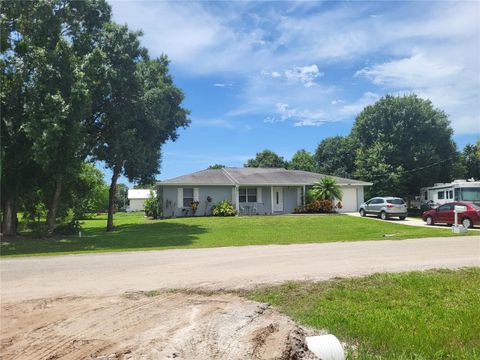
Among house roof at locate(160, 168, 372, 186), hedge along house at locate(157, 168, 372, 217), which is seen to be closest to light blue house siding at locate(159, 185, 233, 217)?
hedge along house at locate(157, 168, 372, 217)

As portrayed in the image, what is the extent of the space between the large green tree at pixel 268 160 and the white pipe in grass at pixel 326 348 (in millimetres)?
65228

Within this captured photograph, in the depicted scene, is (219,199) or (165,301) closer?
(165,301)

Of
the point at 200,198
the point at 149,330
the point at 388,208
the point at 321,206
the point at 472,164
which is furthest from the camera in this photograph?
the point at 472,164

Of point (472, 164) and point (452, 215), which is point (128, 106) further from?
point (472, 164)

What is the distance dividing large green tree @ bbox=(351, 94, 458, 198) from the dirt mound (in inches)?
1493

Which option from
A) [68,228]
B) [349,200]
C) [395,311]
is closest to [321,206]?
[349,200]

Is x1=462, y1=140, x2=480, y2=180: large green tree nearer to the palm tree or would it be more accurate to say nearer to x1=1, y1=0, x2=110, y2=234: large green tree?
the palm tree

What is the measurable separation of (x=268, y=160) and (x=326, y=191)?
3564 cm

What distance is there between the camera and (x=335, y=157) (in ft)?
199

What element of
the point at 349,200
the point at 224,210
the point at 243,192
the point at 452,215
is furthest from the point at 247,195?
the point at 452,215

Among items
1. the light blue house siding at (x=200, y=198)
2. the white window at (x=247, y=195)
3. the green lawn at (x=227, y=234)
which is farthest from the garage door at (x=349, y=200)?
the light blue house siding at (x=200, y=198)

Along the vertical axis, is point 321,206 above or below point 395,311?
above

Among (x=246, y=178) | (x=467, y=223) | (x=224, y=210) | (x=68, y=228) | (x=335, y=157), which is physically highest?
(x=335, y=157)

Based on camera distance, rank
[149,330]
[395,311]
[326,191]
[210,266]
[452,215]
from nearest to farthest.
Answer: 1. [149,330]
2. [395,311]
3. [210,266]
4. [452,215]
5. [326,191]
